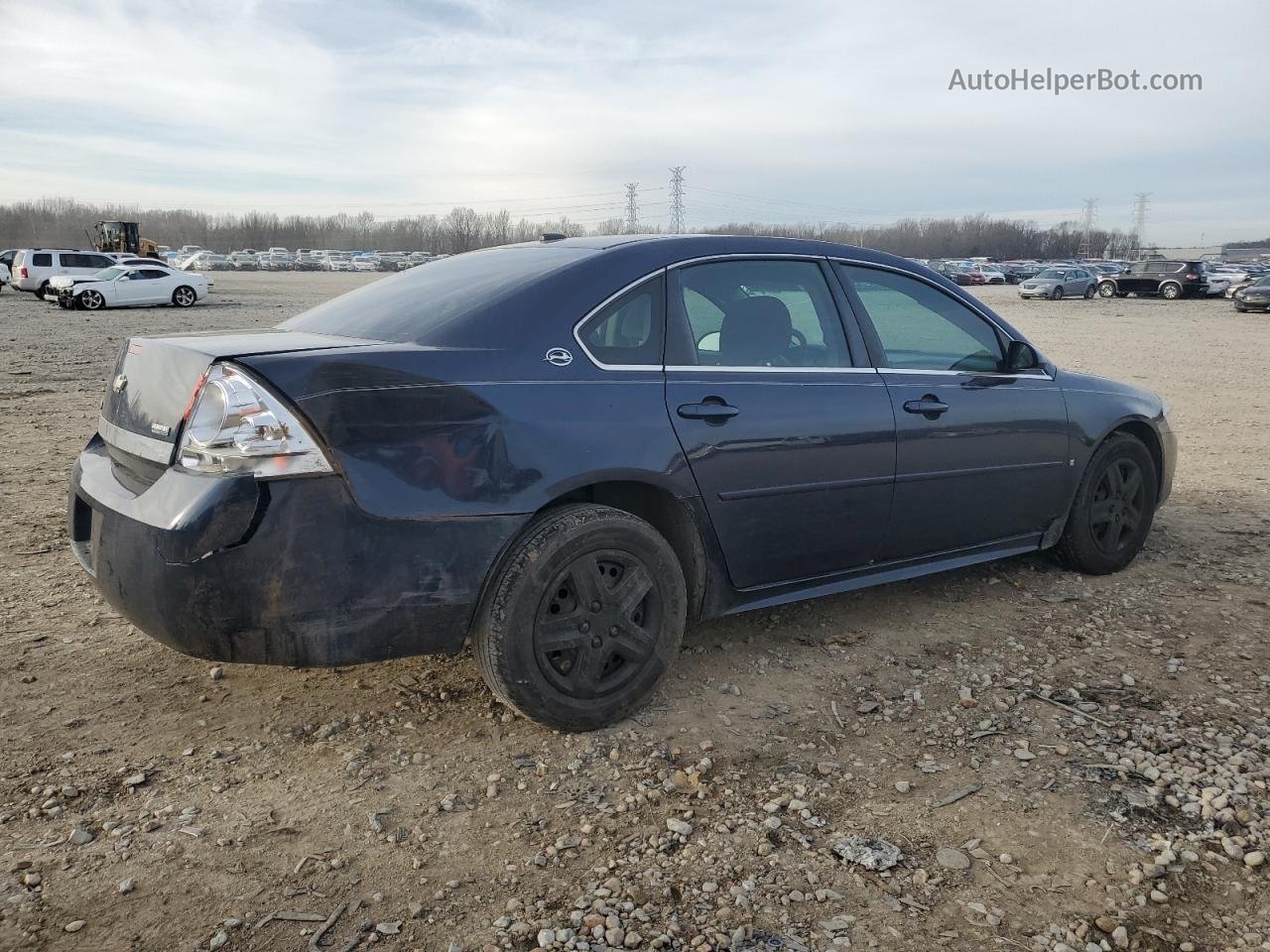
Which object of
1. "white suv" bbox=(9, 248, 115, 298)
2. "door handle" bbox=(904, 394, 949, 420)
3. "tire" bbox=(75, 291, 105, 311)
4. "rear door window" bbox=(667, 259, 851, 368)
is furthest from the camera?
"white suv" bbox=(9, 248, 115, 298)

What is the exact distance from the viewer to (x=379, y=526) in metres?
2.81

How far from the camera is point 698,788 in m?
2.95

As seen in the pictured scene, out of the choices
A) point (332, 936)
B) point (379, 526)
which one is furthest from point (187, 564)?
point (332, 936)

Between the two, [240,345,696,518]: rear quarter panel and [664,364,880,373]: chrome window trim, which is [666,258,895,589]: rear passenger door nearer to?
[664,364,880,373]: chrome window trim

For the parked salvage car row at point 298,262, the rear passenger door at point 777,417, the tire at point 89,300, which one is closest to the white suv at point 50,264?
the tire at point 89,300

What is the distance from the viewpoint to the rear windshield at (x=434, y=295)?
10.7ft

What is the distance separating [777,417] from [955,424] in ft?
3.29

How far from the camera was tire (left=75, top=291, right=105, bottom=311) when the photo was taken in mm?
26734

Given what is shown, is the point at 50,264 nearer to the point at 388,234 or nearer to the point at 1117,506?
the point at 1117,506

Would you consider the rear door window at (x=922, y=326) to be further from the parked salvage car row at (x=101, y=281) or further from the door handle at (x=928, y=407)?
the parked salvage car row at (x=101, y=281)

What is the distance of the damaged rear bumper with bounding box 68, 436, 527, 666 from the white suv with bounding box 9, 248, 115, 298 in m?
31.5

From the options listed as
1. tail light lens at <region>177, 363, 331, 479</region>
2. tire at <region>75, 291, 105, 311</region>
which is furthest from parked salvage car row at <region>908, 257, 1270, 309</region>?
tail light lens at <region>177, 363, 331, 479</region>

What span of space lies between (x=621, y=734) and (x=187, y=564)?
1.43 meters

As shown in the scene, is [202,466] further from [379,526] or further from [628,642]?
[628,642]
